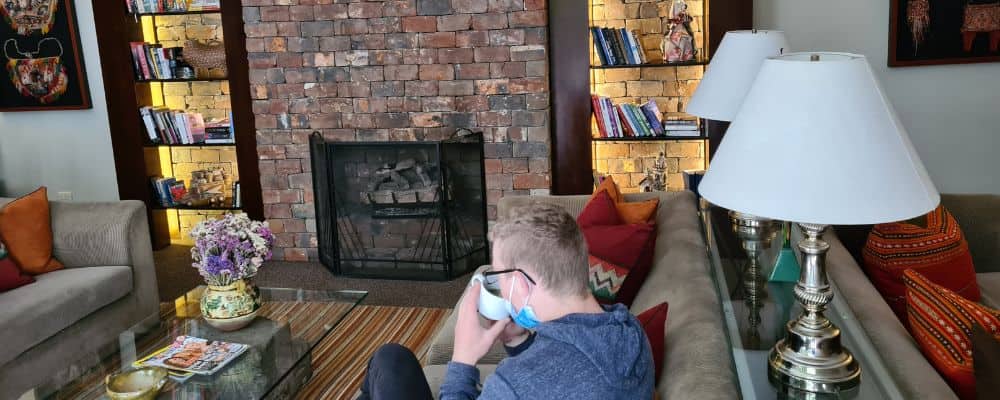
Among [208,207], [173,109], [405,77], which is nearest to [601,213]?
[405,77]

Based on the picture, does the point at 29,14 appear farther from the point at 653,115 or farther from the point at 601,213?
the point at 601,213

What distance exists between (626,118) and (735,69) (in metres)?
1.85

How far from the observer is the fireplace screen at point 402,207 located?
462 cm

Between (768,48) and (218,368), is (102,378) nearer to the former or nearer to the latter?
(218,368)

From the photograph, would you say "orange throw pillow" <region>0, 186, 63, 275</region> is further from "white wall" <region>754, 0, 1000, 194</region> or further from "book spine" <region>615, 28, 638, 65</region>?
"white wall" <region>754, 0, 1000, 194</region>

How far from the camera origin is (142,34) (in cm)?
543

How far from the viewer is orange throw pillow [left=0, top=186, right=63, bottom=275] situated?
144 inches

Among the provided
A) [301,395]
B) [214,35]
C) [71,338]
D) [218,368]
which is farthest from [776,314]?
[214,35]

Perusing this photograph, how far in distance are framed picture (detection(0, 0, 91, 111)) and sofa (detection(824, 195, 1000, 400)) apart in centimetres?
462

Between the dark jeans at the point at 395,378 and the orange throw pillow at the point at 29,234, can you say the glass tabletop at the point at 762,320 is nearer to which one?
the dark jeans at the point at 395,378

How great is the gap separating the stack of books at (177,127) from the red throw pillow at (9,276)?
1850 mm

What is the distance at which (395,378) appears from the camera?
2.19 metres

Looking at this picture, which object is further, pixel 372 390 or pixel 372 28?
pixel 372 28

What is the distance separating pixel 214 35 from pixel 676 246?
151 inches
